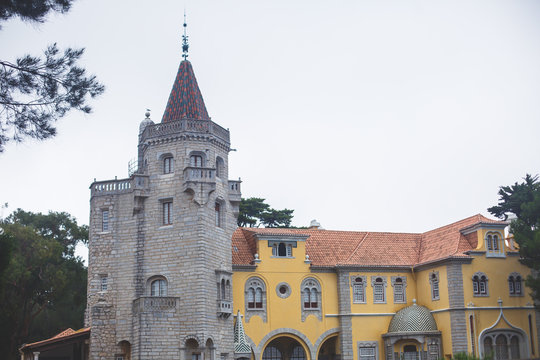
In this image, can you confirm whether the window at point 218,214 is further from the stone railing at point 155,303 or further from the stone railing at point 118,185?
the stone railing at point 155,303

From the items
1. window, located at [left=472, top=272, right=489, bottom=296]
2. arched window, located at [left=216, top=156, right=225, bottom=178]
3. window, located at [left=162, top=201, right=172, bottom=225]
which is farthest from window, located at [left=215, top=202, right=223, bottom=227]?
window, located at [left=472, top=272, right=489, bottom=296]

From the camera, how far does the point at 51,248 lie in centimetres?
5462

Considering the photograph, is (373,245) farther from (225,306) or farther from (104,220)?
(104,220)

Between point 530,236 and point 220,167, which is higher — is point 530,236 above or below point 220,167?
below

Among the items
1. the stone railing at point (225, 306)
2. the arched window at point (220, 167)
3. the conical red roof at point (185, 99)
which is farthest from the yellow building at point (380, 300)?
the conical red roof at point (185, 99)

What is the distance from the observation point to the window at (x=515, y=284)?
43000mm

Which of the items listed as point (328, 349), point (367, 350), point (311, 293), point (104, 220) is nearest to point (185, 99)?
point (104, 220)

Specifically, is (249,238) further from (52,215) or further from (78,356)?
(52,215)

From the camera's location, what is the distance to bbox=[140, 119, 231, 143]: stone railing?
127 ft

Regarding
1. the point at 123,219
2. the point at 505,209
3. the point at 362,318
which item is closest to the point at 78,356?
the point at 123,219

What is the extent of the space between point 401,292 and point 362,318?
358cm

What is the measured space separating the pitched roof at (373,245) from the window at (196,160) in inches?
245

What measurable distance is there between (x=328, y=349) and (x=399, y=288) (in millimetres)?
6120

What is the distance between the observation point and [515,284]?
43.2 metres
